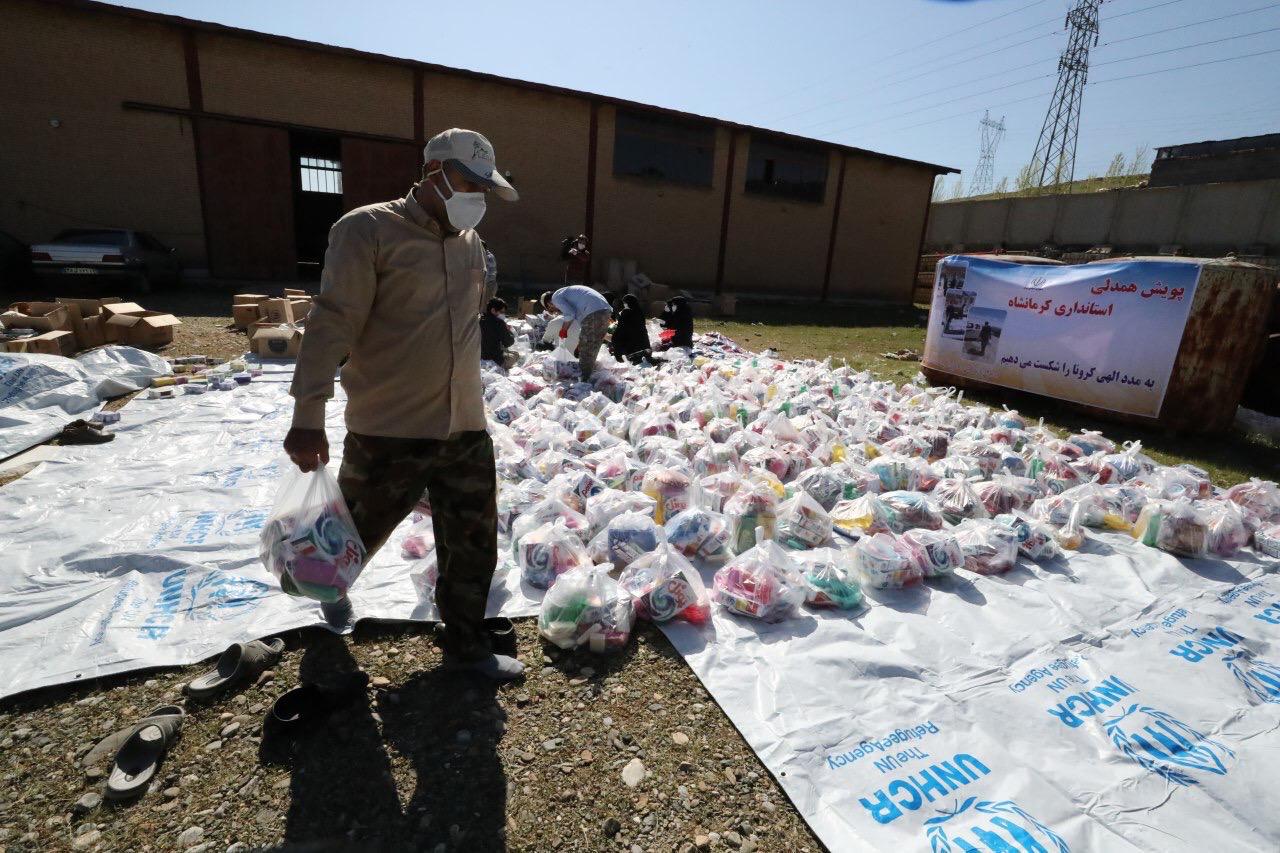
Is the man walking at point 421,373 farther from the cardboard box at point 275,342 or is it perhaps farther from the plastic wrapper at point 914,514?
the cardboard box at point 275,342

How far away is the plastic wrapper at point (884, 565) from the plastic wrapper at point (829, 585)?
125 mm

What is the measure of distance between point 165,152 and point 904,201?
19.0m

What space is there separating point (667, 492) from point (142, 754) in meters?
2.26

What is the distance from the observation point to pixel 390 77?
12.4m

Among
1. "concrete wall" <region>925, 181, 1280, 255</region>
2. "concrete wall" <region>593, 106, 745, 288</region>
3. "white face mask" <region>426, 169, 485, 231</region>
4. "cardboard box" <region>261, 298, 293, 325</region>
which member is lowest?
"cardboard box" <region>261, 298, 293, 325</region>

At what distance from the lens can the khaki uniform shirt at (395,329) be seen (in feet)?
5.65

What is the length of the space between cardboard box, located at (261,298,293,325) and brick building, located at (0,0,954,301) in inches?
241

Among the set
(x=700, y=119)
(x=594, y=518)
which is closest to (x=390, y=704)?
(x=594, y=518)

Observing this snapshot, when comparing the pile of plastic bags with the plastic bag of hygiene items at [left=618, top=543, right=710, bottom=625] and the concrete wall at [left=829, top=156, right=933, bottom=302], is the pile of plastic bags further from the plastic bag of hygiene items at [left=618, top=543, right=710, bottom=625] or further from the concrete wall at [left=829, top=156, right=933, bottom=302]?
the concrete wall at [left=829, top=156, right=933, bottom=302]

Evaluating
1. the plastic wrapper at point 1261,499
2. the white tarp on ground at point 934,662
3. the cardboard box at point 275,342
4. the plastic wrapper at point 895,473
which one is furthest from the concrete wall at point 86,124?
the plastic wrapper at point 1261,499

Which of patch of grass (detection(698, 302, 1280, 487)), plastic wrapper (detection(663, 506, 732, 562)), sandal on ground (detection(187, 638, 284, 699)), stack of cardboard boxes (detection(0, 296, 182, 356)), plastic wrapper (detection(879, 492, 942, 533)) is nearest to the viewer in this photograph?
sandal on ground (detection(187, 638, 284, 699))

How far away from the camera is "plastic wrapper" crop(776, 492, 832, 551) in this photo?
10.1 ft

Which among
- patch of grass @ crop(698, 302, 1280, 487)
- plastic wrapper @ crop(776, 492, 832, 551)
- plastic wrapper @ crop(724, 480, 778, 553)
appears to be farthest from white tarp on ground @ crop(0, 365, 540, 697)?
patch of grass @ crop(698, 302, 1280, 487)

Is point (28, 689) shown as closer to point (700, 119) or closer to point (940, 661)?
point (940, 661)
